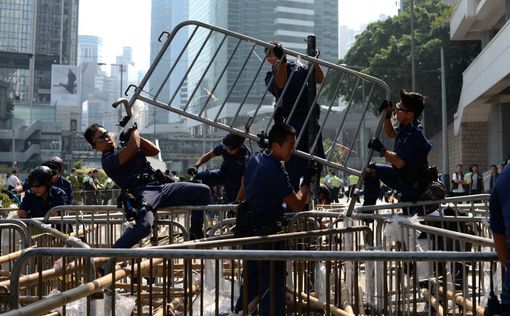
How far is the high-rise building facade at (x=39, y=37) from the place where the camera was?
115 m

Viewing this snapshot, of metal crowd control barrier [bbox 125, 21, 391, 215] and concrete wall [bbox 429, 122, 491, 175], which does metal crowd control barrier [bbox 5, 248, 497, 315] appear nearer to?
metal crowd control barrier [bbox 125, 21, 391, 215]

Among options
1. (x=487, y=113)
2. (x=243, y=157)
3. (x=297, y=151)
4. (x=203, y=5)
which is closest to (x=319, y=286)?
(x=297, y=151)

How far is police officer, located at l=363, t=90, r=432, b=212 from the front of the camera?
5.80m

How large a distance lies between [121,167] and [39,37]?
126004mm

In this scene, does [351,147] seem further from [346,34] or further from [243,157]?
[346,34]

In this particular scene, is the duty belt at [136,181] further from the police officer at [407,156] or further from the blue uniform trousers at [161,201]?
the police officer at [407,156]

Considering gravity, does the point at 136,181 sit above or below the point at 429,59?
below

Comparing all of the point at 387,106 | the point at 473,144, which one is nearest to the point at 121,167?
the point at 387,106

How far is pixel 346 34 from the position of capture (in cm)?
17750

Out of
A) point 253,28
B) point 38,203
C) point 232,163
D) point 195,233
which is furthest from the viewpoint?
point 253,28

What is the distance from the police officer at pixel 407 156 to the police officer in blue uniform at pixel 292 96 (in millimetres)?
788

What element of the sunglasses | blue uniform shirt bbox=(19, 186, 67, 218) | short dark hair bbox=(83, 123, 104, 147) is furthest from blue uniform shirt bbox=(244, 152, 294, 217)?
blue uniform shirt bbox=(19, 186, 67, 218)

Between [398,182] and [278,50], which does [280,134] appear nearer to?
[278,50]

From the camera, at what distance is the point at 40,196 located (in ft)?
23.9
